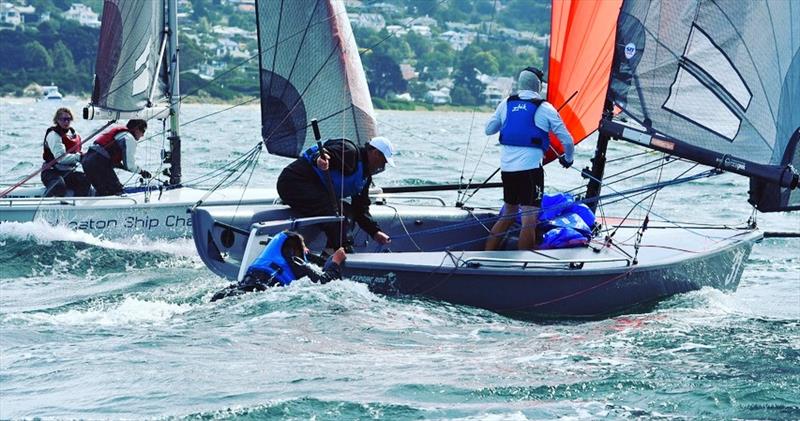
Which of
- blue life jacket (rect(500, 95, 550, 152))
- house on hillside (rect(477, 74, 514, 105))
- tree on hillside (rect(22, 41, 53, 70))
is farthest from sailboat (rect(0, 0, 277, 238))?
tree on hillside (rect(22, 41, 53, 70))

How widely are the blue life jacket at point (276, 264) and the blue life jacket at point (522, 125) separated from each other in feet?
5.56

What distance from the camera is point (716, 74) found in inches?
351

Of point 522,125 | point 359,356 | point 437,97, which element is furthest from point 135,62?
point 437,97

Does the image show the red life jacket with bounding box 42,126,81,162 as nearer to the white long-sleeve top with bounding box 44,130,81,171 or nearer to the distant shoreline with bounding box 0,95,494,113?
the white long-sleeve top with bounding box 44,130,81,171

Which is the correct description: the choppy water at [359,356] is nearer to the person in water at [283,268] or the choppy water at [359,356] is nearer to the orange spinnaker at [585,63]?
the person in water at [283,268]

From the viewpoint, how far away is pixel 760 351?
25.0 feet

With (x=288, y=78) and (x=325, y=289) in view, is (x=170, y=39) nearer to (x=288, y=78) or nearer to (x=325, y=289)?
(x=288, y=78)

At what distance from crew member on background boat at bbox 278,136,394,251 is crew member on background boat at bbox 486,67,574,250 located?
743mm

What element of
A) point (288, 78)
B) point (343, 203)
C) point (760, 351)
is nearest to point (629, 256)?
point (760, 351)

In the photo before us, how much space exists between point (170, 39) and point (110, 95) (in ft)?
2.64

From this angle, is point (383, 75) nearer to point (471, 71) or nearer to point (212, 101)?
point (471, 71)

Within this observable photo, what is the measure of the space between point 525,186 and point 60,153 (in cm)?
480

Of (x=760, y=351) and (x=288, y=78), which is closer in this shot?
(x=760, y=351)

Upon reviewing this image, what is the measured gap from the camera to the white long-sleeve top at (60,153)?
472 inches
